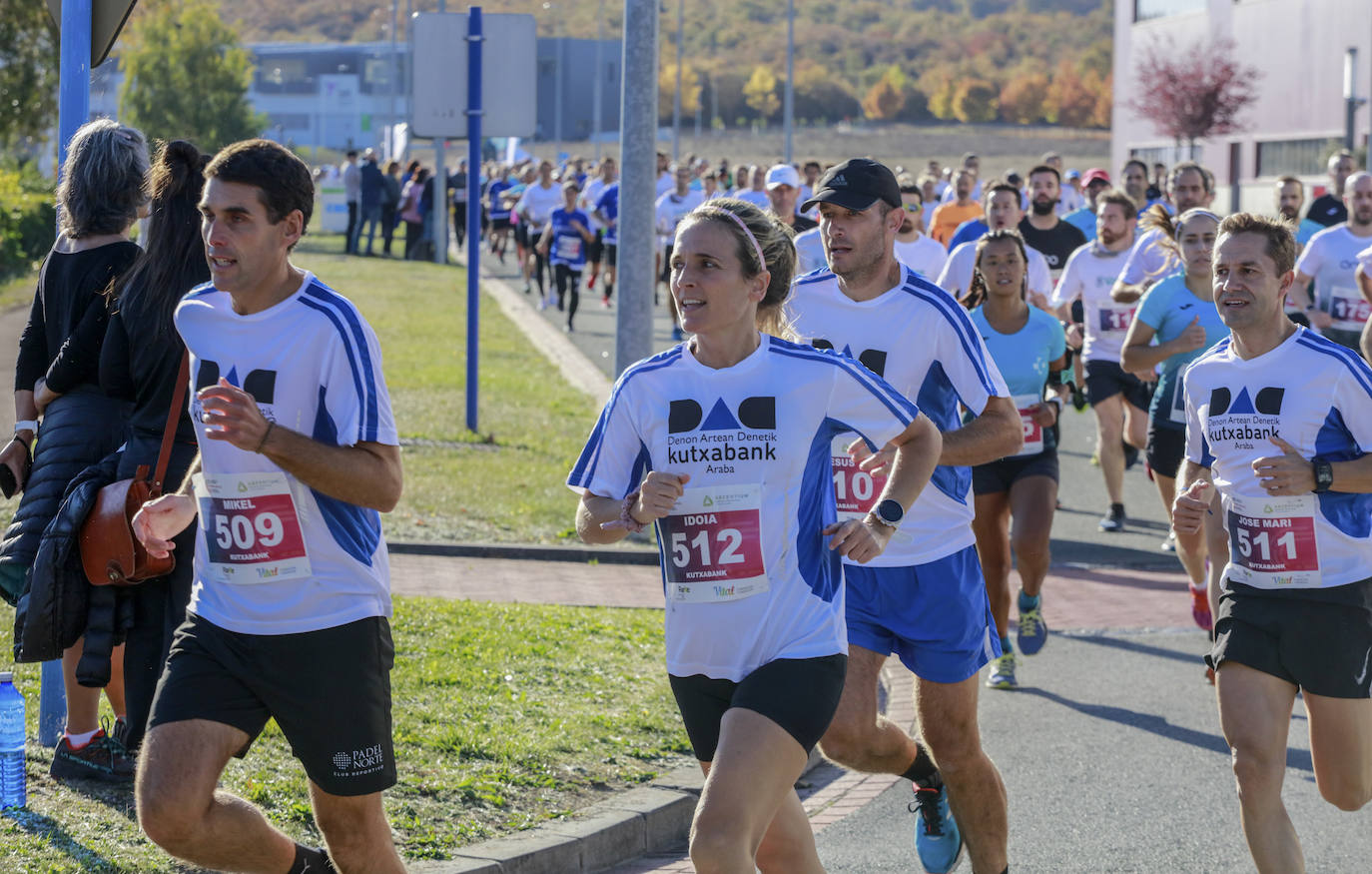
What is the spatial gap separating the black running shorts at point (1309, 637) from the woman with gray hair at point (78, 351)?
10.8 ft

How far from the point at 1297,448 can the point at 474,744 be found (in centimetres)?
290

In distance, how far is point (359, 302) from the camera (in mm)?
26094

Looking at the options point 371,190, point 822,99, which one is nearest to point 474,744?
point 371,190

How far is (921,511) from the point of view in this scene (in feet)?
16.9

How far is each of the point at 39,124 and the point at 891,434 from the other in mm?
29890

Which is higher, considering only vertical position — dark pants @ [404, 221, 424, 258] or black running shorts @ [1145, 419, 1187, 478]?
dark pants @ [404, 221, 424, 258]

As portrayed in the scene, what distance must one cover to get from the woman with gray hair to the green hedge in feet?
74.2

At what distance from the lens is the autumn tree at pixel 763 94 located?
15512 cm

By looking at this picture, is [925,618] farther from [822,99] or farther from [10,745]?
[822,99]

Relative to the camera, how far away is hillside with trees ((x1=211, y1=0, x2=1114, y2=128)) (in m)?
146

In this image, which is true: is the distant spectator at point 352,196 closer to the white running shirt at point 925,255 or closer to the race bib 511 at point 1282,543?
the white running shirt at point 925,255

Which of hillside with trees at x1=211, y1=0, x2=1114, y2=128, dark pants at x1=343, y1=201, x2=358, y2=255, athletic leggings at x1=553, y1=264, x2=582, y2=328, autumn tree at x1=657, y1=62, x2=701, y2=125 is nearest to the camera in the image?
athletic leggings at x1=553, y1=264, x2=582, y2=328

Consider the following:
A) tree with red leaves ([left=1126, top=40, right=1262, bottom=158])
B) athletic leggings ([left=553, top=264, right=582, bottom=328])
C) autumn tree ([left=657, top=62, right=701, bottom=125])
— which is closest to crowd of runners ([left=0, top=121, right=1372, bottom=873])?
athletic leggings ([left=553, top=264, right=582, bottom=328])

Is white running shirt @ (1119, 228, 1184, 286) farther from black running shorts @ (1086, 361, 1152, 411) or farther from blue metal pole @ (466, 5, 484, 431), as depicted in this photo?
blue metal pole @ (466, 5, 484, 431)
